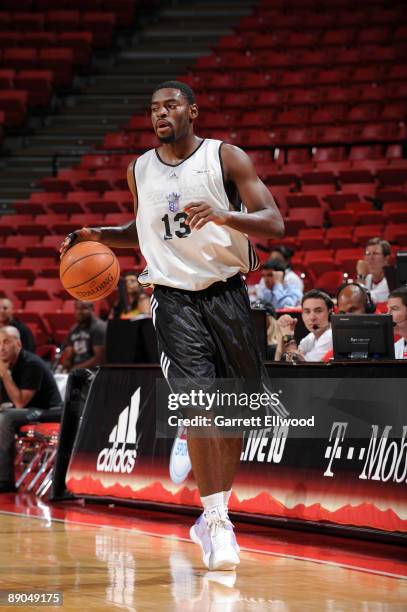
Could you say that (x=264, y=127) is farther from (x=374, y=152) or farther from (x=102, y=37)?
(x=102, y=37)

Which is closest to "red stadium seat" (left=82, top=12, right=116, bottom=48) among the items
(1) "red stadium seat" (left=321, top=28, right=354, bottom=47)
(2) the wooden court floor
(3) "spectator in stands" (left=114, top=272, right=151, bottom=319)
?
(1) "red stadium seat" (left=321, top=28, right=354, bottom=47)

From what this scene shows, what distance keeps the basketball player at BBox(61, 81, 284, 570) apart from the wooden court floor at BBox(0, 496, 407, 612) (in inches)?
13.8

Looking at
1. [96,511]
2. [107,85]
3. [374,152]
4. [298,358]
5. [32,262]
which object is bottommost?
[96,511]

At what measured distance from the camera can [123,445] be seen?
6.89 metres

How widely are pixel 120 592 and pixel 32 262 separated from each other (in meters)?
11.5

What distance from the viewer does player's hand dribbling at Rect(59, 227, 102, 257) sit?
455cm

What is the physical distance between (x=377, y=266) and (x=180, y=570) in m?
5.91

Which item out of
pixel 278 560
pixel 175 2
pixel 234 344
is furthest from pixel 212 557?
pixel 175 2

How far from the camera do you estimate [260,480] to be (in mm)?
5898

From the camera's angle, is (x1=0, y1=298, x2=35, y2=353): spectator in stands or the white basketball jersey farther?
(x1=0, y1=298, x2=35, y2=353): spectator in stands

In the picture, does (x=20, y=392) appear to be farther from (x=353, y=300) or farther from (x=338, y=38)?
(x=338, y=38)

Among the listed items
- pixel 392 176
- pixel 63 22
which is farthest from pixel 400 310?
pixel 63 22

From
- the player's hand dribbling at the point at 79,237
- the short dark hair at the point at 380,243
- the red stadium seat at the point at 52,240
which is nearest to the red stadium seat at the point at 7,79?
the red stadium seat at the point at 52,240

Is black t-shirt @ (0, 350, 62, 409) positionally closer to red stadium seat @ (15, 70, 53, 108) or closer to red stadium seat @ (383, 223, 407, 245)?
red stadium seat @ (383, 223, 407, 245)
